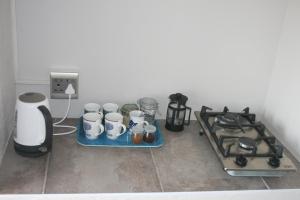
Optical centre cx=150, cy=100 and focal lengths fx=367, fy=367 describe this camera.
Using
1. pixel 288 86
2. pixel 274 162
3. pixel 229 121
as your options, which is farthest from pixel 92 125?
pixel 288 86

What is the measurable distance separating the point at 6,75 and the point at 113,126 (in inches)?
16.3

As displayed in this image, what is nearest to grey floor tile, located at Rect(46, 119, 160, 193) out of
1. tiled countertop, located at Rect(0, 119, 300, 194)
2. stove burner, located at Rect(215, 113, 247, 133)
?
tiled countertop, located at Rect(0, 119, 300, 194)

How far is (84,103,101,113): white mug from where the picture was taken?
1425mm


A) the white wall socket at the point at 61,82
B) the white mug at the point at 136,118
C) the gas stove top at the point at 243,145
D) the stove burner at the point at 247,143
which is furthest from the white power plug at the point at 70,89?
the stove burner at the point at 247,143

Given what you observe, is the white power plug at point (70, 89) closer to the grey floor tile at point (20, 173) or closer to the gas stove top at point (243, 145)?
the grey floor tile at point (20, 173)

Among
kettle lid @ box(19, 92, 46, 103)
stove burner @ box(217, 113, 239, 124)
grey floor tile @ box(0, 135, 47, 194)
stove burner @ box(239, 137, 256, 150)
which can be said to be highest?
kettle lid @ box(19, 92, 46, 103)

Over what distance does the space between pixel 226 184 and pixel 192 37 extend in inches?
23.4

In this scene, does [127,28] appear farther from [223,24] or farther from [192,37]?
[223,24]

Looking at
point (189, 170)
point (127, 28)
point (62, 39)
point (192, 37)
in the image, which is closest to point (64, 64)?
point (62, 39)

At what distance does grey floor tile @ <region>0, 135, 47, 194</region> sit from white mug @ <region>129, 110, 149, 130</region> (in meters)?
0.34

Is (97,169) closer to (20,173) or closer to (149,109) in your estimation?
(20,173)

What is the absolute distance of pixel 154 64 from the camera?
1496 millimetres

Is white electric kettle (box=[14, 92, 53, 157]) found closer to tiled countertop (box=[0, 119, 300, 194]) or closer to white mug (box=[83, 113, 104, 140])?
tiled countertop (box=[0, 119, 300, 194])

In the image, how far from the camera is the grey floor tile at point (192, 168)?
3.93ft
